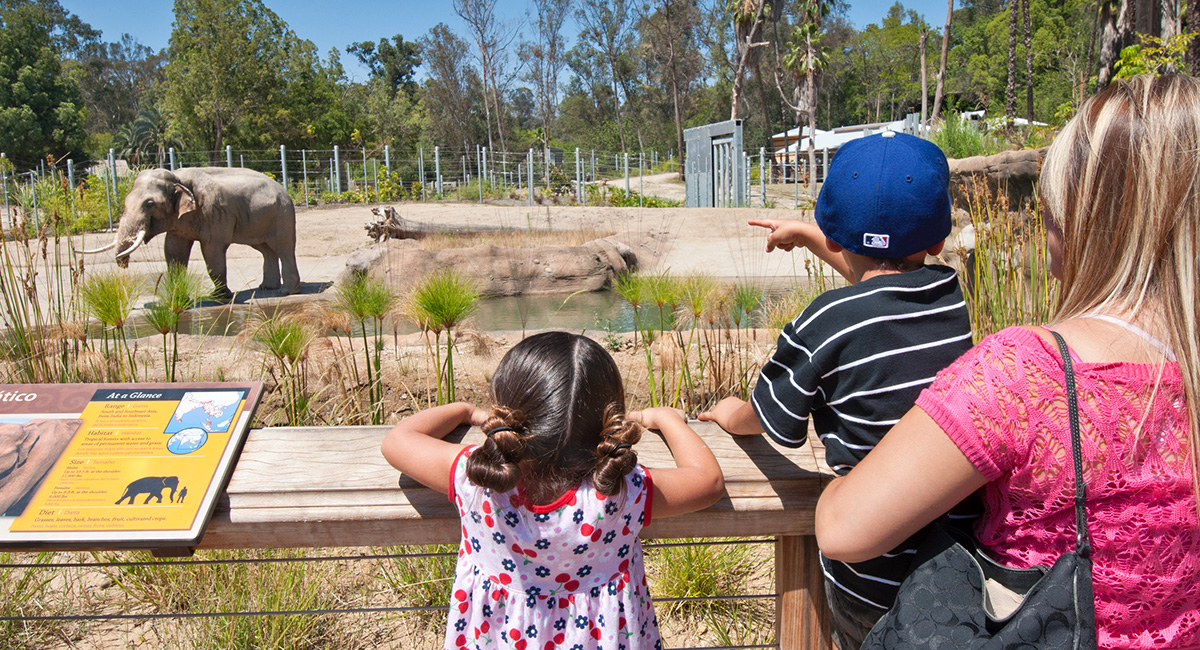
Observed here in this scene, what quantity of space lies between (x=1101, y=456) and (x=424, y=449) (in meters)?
0.97

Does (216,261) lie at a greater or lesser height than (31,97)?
lesser

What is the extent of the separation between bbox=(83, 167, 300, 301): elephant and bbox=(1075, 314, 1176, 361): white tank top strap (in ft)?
28.7

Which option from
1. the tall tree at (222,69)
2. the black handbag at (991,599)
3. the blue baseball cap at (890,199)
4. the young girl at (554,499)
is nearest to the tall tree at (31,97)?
the tall tree at (222,69)

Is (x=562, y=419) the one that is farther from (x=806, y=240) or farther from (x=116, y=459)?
(x=116, y=459)

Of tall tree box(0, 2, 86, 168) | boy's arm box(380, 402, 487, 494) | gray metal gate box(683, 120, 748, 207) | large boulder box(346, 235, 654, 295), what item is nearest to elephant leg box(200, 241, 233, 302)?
large boulder box(346, 235, 654, 295)

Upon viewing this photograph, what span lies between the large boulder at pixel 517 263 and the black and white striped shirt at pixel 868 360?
910cm

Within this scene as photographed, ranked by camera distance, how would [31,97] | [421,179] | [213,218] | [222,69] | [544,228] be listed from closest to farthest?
[213,218] → [544,228] → [421,179] → [222,69] → [31,97]

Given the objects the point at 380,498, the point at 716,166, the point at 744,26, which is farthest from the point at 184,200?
the point at 744,26

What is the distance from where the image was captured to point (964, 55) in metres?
50.4

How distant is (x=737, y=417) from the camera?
1423 millimetres

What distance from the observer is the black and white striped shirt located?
121cm

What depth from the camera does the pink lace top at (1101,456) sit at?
3.03ft

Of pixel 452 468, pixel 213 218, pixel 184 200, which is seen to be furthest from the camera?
pixel 213 218

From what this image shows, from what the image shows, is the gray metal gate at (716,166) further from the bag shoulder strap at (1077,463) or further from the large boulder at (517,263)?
the bag shoulder strap at (1077,463)
